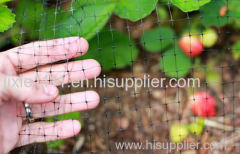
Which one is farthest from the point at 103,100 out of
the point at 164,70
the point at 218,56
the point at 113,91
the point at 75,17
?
the point at 218,56

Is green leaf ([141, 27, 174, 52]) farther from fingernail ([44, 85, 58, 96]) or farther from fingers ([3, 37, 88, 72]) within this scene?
fingernail ([44, 85, 58, 96])

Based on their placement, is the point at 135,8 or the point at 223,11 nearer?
the point at 135,8

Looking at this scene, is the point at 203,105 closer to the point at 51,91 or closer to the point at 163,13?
the point at 163,13

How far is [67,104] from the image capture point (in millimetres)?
1557

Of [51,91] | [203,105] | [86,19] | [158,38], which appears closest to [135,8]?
[86,19]

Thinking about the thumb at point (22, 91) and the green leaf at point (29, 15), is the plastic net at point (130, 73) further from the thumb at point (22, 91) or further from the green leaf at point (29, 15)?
the thumb at point (22, 91)

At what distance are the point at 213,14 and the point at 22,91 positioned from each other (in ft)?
3.43

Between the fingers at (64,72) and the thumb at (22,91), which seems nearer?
the thumb at (22,91)

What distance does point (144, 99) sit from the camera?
6.19ft

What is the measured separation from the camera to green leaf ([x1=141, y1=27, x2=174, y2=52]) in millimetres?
1806

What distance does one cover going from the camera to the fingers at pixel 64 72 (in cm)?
152

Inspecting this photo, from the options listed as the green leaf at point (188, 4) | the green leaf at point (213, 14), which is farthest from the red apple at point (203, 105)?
the green leaf at point (188, 4)

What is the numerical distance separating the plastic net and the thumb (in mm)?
167

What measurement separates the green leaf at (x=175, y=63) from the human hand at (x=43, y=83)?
1.41 ft
